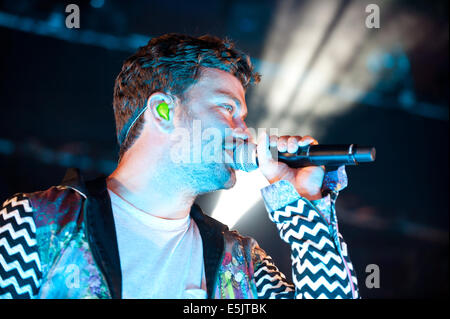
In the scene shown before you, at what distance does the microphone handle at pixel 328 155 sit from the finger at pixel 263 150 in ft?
0.06

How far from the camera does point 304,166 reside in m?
1.24

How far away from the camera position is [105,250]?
1.04 meters

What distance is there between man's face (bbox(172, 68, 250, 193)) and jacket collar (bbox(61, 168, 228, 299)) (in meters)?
0.20

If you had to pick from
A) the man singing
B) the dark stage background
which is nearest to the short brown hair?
the man singing

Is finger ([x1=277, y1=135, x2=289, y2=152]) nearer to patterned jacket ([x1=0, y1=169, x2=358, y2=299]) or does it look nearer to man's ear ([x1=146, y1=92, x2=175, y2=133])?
patterned jacket ([x1=0, y1=169, x2=358, y2=299])

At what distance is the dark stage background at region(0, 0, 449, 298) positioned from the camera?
2176 millimetres

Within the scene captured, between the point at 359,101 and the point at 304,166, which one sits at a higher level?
the point at 359,101

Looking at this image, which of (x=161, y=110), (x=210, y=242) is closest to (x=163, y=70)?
(x=161, y=110)

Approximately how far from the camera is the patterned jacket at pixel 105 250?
3.14 feet

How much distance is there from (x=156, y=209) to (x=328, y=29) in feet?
5.30

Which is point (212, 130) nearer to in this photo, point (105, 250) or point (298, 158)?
point (298, 158)

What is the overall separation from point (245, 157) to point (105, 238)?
472 mm
